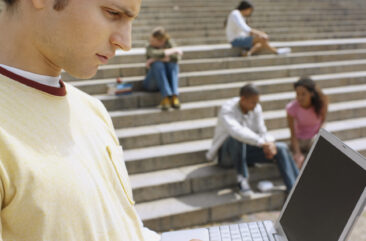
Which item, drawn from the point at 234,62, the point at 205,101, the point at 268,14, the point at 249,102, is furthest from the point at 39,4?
the point at 268,14

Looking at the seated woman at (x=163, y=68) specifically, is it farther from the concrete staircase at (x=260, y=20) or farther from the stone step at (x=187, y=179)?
the concrete staircase at (x=260, y=20)

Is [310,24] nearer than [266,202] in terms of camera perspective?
No

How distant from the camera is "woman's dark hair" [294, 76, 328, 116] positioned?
→ 14.5ft

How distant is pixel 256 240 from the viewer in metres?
1.48

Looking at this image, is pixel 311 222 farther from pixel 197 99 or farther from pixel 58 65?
pixel 197 99

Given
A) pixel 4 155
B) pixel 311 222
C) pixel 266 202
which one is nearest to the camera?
pixel 4 155

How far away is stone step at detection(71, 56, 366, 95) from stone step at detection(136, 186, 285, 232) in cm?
192

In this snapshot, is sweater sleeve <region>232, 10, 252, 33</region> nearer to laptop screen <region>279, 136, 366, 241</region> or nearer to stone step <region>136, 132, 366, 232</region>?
stone step <region>136, 132, 366, 232</region>

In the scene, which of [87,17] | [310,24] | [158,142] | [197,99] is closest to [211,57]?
[197,99]

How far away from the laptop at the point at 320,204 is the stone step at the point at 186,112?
352 centimetres

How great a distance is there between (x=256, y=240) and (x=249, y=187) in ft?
9.31

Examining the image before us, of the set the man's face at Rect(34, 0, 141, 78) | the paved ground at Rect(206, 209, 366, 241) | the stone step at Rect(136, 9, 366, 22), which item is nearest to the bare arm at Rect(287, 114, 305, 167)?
the paved ground at Rect(206, 209, 366, 241)

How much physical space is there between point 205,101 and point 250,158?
1.59m

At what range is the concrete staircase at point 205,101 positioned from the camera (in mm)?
4113
